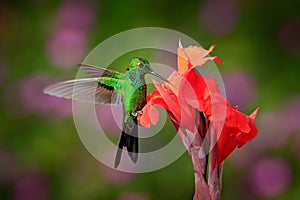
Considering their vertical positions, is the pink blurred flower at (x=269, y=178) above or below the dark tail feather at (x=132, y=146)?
below

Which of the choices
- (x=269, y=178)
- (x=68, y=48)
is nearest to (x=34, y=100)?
(x=68, y=48)

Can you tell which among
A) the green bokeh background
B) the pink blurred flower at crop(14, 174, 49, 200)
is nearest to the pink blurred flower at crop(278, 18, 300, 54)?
the green bokeh background

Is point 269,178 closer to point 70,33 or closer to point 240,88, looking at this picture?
point 240,88

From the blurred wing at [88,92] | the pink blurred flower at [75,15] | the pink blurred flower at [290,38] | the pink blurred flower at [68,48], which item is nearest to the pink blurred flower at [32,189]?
the pink blurred flower at [68,48]

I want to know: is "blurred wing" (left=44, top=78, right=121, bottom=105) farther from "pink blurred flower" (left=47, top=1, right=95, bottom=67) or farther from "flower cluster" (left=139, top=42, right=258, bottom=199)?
"pink blurred flower" (left=47, top=1, right=95, bottom=67)

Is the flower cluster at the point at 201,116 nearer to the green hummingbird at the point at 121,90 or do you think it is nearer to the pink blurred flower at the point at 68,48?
the green hummingbird at the point at 121,90
